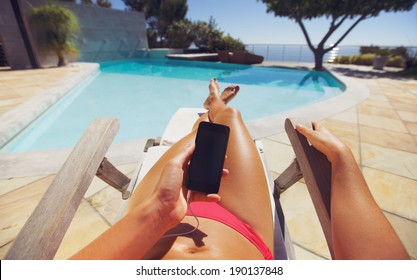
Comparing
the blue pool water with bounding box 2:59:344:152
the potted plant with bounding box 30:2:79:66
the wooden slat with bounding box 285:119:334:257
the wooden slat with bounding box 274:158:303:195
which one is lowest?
the blue pool water with bounding box 2:59:344:152

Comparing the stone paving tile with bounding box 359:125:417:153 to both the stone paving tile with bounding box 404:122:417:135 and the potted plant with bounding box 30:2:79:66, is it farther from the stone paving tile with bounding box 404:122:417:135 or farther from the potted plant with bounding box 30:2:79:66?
the potted plant with bounding box 30:2:79:66

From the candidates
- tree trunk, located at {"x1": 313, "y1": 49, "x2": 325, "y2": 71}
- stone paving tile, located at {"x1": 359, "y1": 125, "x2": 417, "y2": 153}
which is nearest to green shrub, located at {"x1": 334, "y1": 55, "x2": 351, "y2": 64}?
tree trunk, located at {"x1": 313, "y1": 49, "x2": 325, "y2": 71}

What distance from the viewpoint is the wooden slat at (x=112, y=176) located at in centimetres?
128

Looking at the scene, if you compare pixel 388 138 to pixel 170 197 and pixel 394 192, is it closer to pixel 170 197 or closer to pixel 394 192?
pixel 394 192

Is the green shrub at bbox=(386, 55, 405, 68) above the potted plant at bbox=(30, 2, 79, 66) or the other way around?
the other way around

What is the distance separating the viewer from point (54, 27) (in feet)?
30.8

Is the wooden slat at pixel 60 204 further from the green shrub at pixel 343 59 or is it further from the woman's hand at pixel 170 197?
the green shrub at pixel 343 59

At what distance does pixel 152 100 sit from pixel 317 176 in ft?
21.1

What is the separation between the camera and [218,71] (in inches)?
444

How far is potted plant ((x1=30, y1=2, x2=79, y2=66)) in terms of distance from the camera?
9242 mm

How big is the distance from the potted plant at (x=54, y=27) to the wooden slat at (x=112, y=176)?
1116cm

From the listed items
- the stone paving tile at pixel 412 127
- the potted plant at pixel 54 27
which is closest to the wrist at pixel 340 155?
the stone paving tile at pixel 412 127

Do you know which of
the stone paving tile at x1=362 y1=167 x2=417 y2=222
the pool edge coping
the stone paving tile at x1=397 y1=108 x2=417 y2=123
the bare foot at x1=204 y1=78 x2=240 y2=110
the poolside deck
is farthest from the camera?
the stone paving tile at x1=397 y1=108 x2=417 y2=123

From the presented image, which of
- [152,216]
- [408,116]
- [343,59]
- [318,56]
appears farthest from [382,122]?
[343,59]
